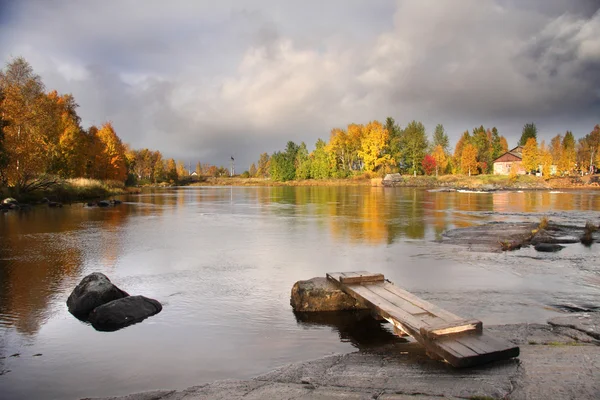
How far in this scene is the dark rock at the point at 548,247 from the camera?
17719 mm

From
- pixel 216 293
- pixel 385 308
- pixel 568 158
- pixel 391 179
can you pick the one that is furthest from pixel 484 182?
pixel 385 308

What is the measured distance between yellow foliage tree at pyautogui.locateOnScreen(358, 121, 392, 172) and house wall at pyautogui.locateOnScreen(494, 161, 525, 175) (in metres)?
31.6

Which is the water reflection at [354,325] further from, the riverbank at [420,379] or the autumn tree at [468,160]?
the autumn tree at [468,160]

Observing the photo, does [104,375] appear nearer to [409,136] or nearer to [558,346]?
[558,346]

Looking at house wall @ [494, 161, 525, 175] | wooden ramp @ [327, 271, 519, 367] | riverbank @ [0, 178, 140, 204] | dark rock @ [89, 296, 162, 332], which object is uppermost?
house wall @ [494, 161, 525, 175]

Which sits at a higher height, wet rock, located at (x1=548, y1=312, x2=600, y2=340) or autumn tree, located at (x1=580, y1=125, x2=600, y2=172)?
autumn tree, located at (x1=580, y1=125, x2=600, y2=172)

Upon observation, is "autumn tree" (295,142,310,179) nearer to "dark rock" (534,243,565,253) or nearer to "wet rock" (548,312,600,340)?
"dark rock" (534,243,565,253)

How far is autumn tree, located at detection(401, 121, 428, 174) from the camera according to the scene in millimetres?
129125

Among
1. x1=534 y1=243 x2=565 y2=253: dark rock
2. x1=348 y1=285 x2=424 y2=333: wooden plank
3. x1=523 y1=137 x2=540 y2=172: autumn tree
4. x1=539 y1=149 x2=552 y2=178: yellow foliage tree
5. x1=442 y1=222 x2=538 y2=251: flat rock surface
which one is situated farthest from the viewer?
x1=523 y1=137 x2=540 y2=172: autumn tree

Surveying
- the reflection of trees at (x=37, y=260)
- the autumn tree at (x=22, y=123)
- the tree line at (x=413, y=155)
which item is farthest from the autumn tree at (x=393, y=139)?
the reflection of trees at (x=37, y=260)

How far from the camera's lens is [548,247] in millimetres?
17969

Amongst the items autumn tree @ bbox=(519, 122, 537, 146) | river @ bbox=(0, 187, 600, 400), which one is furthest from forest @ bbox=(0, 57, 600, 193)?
river @ bbox=(0, 187, 600, 400)

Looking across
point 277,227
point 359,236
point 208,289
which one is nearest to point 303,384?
point 208,289

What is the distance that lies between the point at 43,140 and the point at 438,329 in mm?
59982
